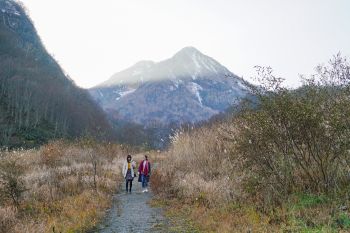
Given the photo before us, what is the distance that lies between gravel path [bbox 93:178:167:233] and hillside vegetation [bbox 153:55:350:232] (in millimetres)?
1188

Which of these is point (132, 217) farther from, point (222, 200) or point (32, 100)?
point (32, 100)

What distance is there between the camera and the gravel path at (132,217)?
11.7 m

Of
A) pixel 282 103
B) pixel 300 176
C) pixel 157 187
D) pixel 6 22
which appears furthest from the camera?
pixel 6 22

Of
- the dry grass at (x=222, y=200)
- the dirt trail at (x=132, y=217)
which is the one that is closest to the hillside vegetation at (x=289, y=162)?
the dry grass at (x=222, y=200)

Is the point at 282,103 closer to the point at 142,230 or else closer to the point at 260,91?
the point at 260,91

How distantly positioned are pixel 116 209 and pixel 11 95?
9109 centimetres

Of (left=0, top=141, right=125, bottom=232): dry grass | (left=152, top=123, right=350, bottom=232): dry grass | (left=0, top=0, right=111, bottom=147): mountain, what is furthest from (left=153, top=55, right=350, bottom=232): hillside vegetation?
(left=0, top=0, right=111, bottom=147): mountain

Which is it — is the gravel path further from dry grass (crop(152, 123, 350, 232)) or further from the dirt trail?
dry grass (crop(152, 123, 350, 232))

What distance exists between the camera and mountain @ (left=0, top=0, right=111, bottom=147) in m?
88.5

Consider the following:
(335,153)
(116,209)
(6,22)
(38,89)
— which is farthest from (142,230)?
(6,22)

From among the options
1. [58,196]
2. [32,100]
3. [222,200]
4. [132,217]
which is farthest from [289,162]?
[32,100]

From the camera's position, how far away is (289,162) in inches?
441

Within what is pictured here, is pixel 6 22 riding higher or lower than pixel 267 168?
higher

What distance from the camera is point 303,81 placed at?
36.7 feet
